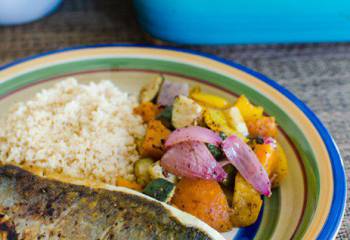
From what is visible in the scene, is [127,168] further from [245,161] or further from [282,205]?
[282,205]

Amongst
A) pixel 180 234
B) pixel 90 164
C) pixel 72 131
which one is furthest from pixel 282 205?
pixel 72 131

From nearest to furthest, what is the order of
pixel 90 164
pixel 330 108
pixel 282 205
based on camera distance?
pixel 282 205, pixel 90 164, pixel 330 108

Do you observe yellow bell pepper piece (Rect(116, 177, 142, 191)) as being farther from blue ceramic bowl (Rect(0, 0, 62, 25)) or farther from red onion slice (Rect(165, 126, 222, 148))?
blue ceramic bowl (Rect(0, 0, 62, 25))

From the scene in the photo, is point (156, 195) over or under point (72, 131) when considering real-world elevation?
under

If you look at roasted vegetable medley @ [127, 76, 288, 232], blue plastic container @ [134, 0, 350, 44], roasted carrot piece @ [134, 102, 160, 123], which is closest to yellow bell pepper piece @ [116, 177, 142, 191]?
roasted vegetable medley @ [127, 76, 288, 232]

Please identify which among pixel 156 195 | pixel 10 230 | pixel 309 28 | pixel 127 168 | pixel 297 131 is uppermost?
pixel 309 28

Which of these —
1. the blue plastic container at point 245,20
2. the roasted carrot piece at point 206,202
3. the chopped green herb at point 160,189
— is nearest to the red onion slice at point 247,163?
the roasted carrot piece at point 206,202

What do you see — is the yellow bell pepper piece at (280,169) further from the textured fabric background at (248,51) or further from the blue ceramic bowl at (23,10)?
the blue ceramic bowl at (23,10)
